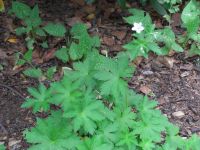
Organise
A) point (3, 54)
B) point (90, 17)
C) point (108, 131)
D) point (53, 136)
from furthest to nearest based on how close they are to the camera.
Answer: point (90, 17) → point (3, 54) → point (108, 131) → point (53, 136)

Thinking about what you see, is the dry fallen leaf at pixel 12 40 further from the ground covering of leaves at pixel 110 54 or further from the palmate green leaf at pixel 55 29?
the palmate green leaf at pixel 55 29

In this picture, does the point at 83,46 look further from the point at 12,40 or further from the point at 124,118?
the point at 124,118

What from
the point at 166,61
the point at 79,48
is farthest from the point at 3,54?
the point at 166,61

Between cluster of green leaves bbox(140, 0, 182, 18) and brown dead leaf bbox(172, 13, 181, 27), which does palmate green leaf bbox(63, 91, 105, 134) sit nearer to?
cluster of green leaves bbox(140, 0, 182, 18)

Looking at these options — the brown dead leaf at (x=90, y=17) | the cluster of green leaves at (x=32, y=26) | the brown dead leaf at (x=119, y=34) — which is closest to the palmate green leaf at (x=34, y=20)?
the cluster of green leaves at (x=32, y=26)

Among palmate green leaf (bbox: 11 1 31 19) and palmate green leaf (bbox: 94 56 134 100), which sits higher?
palmate green leaf (bbox: 11 1 31 19)

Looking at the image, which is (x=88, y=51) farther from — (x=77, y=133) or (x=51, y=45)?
(x=77, y=133)

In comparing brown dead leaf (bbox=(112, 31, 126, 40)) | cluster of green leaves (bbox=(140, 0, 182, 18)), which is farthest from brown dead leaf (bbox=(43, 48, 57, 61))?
cluster of green leaves (bbox=(140, 0, 182, 18))
